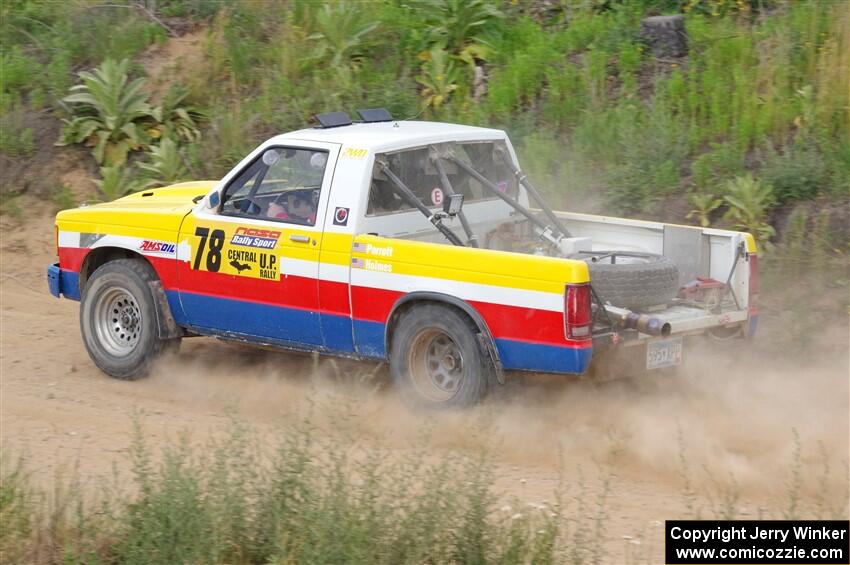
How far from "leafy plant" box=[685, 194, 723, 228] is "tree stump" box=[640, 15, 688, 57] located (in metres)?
2.80

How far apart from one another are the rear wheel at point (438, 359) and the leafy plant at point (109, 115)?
684cm

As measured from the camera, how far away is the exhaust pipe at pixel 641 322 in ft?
23.0

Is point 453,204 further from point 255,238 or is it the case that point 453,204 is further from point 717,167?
point 717,167

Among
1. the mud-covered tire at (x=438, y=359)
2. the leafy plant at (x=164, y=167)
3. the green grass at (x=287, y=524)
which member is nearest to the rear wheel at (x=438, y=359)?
the mud-covered tire at (x=438, y=359)

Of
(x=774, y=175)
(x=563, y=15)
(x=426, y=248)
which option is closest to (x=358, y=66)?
(x=563, y=15)

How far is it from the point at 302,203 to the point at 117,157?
6017mm

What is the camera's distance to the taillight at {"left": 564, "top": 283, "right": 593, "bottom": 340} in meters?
6.85

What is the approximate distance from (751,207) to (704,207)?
45 centimetres

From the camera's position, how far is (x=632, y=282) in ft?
24.3

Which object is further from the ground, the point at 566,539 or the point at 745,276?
the point at 745,276

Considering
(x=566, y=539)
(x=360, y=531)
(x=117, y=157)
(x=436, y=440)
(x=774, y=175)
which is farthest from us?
(x=117, y=157)

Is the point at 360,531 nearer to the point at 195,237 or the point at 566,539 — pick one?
the point at 566,539

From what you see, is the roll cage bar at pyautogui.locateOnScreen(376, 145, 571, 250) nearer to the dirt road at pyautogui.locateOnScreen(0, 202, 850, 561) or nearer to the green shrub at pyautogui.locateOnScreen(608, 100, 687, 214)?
the dirt road at pyautogui.locateOnScreen(0, 202, 850, 561)

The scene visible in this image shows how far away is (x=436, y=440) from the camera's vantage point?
7266 millimetres
